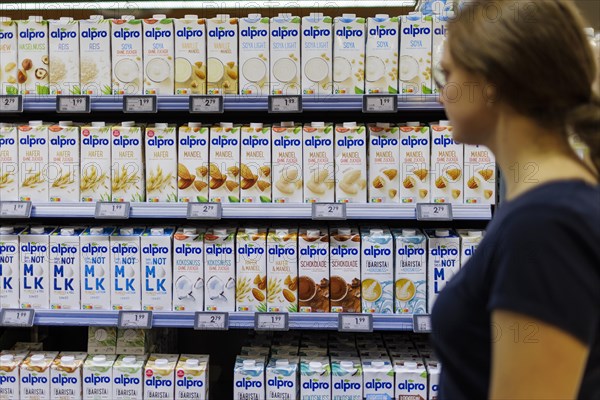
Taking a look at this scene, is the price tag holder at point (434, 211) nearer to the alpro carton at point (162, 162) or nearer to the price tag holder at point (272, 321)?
the price tag holder at point (272, 321)

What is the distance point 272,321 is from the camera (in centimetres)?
219

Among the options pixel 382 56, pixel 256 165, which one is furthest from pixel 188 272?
pixel 382 56

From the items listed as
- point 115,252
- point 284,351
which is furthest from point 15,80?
point 284,351

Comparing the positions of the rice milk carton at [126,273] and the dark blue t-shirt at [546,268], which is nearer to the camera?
the dark blue t-shirt at [546,268]

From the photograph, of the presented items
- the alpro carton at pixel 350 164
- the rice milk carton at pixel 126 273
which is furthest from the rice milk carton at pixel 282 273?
the rice milk carton at pixel 126 273

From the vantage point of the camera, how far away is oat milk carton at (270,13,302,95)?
2.19 metres

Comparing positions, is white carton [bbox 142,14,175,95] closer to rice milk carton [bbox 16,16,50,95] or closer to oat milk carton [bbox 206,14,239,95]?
oat milk carton [bbox 206,14,239,95]

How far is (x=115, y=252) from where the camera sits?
2252mm

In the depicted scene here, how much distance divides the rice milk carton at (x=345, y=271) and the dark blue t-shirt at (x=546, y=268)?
1.43 metres

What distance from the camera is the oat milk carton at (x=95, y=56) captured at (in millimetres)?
2230

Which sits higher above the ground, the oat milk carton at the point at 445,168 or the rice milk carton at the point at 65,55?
the rice milk carton at the point at 65,55

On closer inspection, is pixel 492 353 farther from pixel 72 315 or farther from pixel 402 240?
pixel 72 315

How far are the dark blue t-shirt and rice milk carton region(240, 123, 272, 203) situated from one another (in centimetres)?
149

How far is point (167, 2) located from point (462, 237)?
74.6 inches
